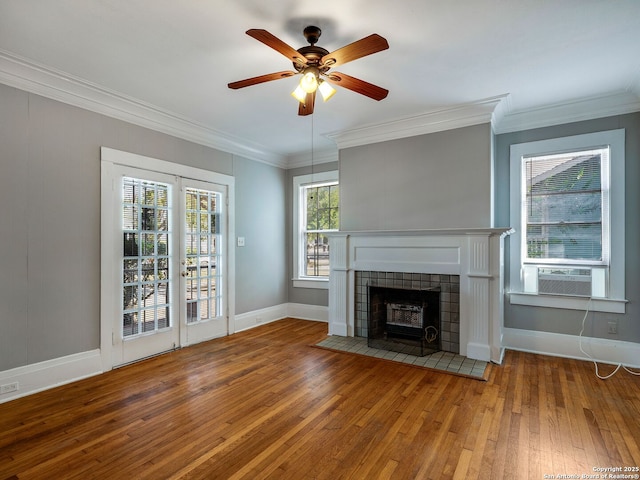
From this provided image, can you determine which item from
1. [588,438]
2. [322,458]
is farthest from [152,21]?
[588,438]

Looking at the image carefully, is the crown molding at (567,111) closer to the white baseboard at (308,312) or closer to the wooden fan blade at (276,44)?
the wooden fan blade at (276,44)

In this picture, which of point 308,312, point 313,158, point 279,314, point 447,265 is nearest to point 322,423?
point 447,265

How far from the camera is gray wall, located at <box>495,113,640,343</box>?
11.2 ft

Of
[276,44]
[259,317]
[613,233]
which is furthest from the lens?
[259,317]

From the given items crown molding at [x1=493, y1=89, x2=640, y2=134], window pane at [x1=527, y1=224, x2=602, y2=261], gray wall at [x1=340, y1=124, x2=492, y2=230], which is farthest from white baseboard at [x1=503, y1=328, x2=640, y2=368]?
crown molding at [x1=493, y1=89, x2=640, y2=134]

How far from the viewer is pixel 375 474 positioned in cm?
187

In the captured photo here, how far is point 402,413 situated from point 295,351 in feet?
5.53

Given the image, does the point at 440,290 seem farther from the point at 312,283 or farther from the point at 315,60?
the point at 315,60

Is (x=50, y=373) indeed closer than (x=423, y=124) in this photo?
Yes

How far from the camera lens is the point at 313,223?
5.70m

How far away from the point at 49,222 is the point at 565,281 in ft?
17.0

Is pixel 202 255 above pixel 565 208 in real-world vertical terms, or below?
below

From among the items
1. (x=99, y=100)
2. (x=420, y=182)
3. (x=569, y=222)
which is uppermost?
(x=99, y=100)

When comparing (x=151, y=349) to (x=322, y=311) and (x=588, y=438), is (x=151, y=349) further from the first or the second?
(x=588, y=438)
